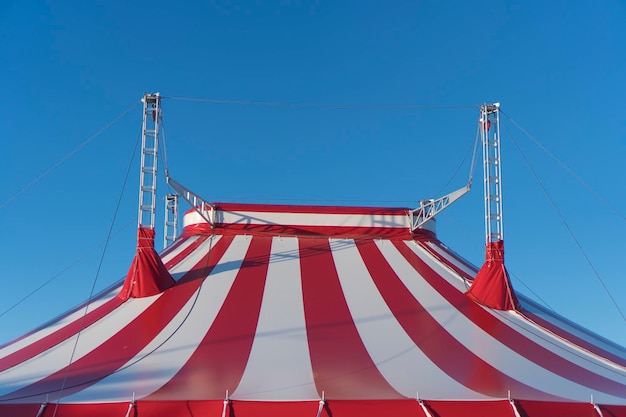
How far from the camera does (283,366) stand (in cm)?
494

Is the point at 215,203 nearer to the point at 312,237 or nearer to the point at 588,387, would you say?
the point at 312,237

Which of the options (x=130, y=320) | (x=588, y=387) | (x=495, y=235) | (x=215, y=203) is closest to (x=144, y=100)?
(x=215, y=203)

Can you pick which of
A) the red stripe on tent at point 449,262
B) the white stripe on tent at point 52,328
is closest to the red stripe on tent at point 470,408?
the red stripe on tent at point 449,262

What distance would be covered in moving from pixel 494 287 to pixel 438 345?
1.46 m

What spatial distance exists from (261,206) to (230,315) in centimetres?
241

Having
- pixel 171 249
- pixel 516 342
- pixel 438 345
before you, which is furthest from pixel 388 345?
pixel 171 249

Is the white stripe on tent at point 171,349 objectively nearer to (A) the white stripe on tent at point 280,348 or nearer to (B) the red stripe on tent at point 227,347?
(B) the red stripe on tent at point 227,347

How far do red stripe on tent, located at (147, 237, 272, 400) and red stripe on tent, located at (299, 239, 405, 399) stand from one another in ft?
1.71

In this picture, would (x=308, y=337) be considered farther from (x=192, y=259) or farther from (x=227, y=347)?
(x=192, y=259)

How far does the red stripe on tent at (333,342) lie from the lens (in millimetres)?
4660

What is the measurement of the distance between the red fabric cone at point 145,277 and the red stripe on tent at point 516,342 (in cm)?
291

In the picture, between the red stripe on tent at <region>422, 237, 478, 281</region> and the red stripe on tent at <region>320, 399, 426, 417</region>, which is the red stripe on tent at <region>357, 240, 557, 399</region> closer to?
the red stripe on tent at <region>320, 399, 426, 417</region>

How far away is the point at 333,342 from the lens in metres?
5.41

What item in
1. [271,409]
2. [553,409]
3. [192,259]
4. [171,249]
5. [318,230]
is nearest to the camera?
[271,409]
